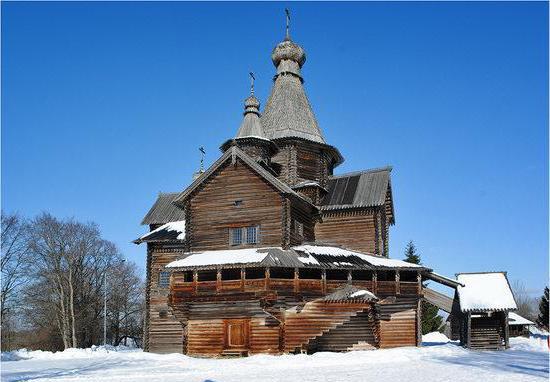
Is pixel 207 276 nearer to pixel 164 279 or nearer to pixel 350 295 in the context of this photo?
pixel 164 279

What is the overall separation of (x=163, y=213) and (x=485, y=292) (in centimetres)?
2110

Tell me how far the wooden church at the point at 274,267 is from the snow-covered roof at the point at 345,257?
84 millimetres

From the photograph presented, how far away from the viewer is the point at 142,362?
25.4 meters

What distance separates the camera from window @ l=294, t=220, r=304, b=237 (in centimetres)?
3005

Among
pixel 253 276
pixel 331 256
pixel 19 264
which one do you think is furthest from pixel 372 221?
pixel 19 264

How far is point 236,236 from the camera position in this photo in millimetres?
29359

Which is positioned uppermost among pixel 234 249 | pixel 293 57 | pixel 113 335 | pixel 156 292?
pixel 293 57

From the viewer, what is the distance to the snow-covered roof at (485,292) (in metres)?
30.6

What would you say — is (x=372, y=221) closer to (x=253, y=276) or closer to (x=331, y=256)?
(x=331, y=256)

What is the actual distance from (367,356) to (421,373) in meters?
6.66

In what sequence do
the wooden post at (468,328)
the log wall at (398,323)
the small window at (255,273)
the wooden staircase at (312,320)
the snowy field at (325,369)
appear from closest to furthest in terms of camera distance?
the snowy field at (325,369), the wooden staircase at (312,320), the log wall at (398,323), the small window at (255,273), the wooden post at (468,328)

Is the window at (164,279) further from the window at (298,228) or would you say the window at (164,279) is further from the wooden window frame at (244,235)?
the window at (298,228)

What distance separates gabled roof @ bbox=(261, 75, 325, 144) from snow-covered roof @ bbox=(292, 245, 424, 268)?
8508 mm

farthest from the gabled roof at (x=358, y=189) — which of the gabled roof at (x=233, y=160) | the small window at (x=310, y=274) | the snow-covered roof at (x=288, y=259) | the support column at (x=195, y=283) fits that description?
the support column at (x=195, y=283)
